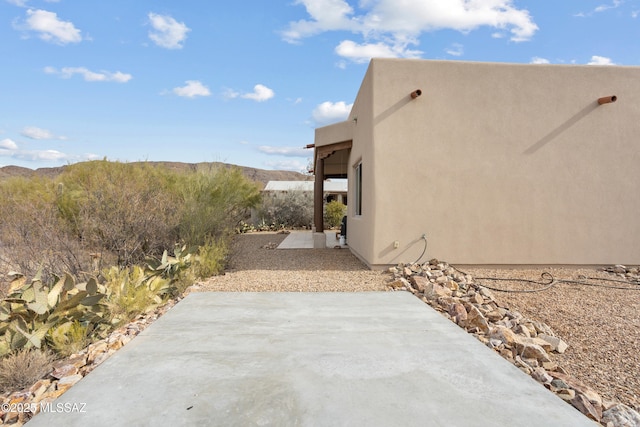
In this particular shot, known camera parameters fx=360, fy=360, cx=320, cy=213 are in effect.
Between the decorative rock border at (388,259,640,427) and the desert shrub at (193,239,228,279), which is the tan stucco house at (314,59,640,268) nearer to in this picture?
the decorative rock border at (388,259,640,427)

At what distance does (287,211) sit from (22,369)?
718 inches

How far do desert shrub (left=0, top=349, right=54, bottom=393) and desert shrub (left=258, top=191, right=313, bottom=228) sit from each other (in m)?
17.8

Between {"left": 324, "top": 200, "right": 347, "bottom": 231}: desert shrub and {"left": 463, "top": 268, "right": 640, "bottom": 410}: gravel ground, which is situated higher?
{"left": 324, "top": 200, "right": 347, "bottom": 231}: desert shrub

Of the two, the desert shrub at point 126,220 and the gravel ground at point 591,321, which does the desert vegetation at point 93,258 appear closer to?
the desert shrub at point 126,220

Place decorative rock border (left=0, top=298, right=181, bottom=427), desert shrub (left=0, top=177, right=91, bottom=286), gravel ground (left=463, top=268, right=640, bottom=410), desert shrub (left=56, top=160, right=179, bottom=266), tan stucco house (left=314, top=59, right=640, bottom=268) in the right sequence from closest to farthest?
1. decorative rock border (left=0, top=298, right=181, bottom=427)
2. gravel ground (left=463, top=268, right=640, bottom=410)
3. desert shrub (left=0, top=177, right=91, bottom=286)
4. desert shrub (left=56, top=160, right=179, bottom=266)
5. tan stucco house (left=314, top=59, right=640, bottom=268)

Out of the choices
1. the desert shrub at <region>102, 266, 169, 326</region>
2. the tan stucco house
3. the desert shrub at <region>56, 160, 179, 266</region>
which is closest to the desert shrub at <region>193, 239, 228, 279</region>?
the desert shrub at <region>56, 160, 179, 266</region>

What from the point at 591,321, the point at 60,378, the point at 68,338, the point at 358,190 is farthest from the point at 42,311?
the point at 358,190

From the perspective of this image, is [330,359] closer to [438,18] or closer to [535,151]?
[535,151]

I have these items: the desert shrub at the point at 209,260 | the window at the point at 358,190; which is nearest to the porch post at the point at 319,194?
the window at the point at 358,190

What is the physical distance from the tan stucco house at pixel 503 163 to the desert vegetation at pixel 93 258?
13.1 feet

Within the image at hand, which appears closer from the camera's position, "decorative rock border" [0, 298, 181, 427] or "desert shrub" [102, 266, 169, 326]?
"decorative rock border" [0, 298, 181, 427]

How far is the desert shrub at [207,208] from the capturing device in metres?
7.98

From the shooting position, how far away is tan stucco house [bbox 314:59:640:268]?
7.86 m

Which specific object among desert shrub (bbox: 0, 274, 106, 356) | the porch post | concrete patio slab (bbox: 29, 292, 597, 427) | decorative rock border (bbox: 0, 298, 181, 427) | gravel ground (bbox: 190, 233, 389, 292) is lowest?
decorative rock border (bbox: 0, 298, 181, 427)
